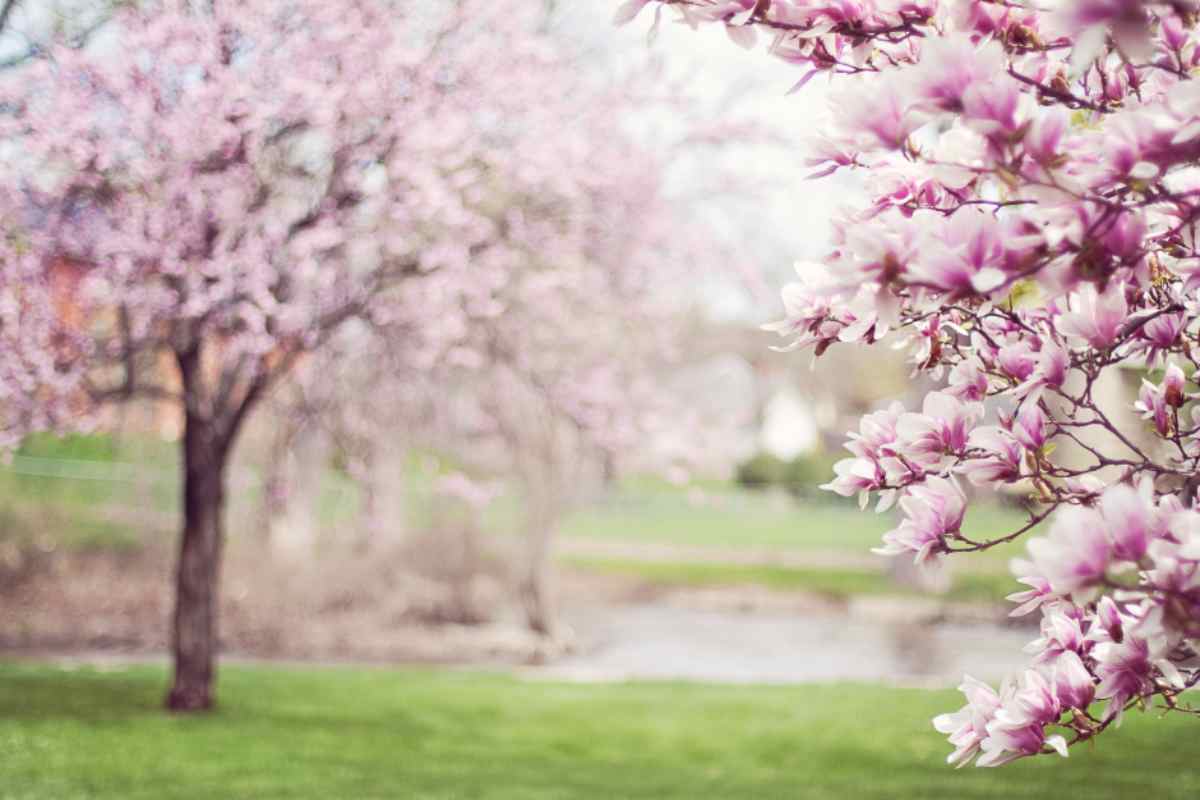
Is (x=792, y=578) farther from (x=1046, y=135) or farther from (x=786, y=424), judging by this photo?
(x=786, y=424)

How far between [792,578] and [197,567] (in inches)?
636

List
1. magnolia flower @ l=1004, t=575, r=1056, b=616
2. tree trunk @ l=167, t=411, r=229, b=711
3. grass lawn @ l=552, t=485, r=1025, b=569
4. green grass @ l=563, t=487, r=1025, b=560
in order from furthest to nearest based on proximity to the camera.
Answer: green grass @ l=563, t=487, r=1025, b=560
grass lawn @ l=552, t=485, r=1025, b=569
tree trunk @ l=167, t=411, r=229, b=711
magnolia flower @ l=1004, t=575, r=1056, b=616

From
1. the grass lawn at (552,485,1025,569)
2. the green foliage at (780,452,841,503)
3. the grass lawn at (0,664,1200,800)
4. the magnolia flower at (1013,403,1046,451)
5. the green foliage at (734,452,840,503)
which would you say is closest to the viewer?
the magnolia flower at (1013,403,1046,451)

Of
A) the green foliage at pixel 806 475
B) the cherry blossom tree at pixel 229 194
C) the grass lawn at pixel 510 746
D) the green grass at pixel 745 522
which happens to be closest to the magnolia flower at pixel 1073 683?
the grass lawn at pixel 510 746

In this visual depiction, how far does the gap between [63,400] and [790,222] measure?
10.1 meters

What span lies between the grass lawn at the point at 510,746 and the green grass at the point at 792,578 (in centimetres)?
1122

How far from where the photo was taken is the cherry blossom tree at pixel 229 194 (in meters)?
6.23

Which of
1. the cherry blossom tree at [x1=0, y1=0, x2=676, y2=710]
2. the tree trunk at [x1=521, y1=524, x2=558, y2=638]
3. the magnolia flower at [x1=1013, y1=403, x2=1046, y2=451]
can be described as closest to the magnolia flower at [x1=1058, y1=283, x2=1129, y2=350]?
the magnolia flower at [x1=1013, y1=403, x2=1046, y2=451]

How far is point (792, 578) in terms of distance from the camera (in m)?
22.3

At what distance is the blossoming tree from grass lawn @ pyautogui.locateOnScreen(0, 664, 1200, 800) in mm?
4024

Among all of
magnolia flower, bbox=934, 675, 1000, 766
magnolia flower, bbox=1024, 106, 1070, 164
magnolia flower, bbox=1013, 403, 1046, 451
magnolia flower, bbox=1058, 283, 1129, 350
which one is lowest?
magnolia flower, bbox=934, 675, 1000, 766

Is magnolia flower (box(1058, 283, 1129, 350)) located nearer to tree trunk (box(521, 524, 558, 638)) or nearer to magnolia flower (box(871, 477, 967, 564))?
magnolia flower (box(871, 477, 967, 564))

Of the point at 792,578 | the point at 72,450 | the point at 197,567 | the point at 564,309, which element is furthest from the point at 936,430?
the point at 72,450

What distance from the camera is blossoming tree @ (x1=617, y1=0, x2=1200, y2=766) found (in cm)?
155
